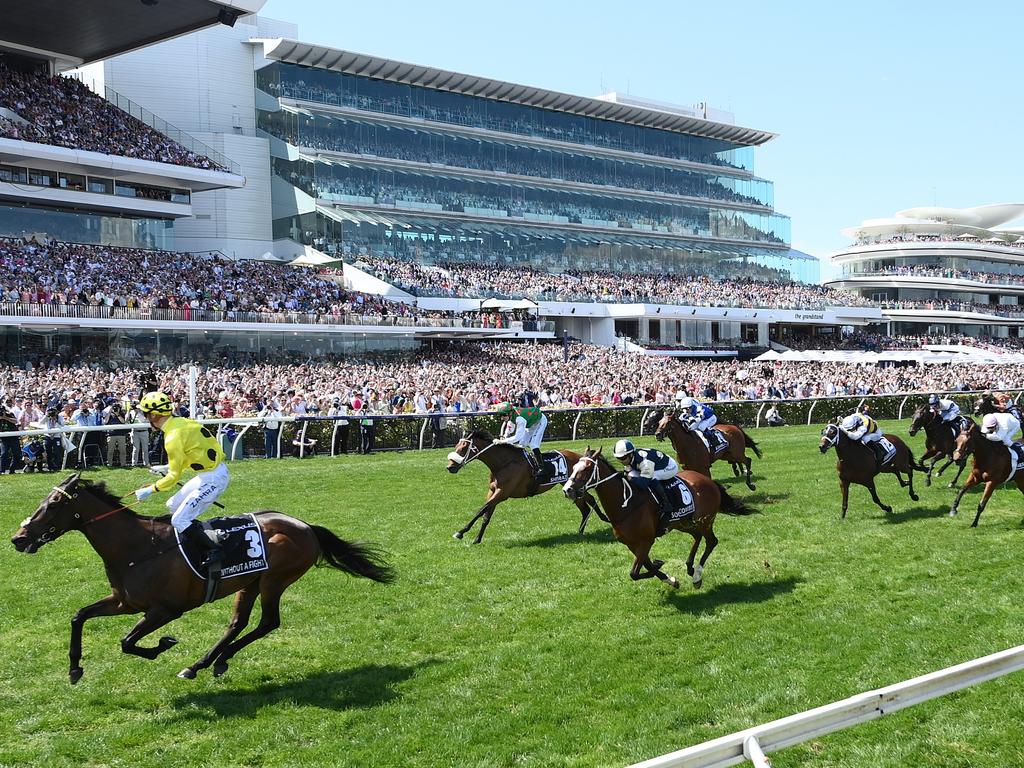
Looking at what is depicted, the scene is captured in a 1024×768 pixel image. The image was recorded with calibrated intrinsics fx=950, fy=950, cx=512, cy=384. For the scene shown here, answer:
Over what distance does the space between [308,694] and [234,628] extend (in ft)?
2.44

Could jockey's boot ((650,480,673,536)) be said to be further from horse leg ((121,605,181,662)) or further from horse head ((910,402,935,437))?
horse head ((910,402,935,437))

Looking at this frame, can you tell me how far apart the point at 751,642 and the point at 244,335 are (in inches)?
1108

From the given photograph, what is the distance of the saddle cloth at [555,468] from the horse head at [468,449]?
21.7 inches

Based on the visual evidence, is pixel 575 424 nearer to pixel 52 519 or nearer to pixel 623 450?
pixel 623 450

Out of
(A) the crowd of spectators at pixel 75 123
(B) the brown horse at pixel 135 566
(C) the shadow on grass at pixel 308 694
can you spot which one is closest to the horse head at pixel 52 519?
(B) the brown horse at pixel 135 566

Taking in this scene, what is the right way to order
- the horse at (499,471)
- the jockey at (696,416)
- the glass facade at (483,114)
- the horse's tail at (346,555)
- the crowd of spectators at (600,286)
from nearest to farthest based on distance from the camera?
1. the horse's tail at (346,555)
2. the horse at (499,471)
3. the jockey at (696,416)
4. the crowd of spectators at (600,286)
5. the glass facade at (483,114)

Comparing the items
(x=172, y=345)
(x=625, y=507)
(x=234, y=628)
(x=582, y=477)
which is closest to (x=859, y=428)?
(x=625, y=507)

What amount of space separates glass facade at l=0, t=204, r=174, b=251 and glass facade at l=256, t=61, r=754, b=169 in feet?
40.4

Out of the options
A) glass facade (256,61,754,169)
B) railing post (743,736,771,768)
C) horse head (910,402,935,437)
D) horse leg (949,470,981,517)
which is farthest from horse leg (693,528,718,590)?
glass facade (256,61,754,169)

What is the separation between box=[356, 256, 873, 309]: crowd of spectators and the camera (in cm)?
4403

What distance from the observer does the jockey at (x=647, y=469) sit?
7809 mm

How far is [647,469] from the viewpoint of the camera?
787 centimetres

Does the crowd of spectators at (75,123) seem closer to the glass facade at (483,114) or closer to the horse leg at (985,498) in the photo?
the glass facade at (483,114)

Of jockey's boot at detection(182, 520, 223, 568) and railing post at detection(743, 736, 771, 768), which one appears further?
jockey's boot at detection(182, 520, 223, 568)
